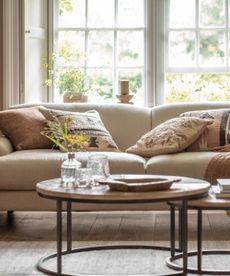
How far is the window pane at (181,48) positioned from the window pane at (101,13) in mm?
565

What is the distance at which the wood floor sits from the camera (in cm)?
462

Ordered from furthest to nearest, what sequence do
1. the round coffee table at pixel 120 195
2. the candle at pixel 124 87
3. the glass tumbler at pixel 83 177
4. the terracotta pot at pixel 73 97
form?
the terracotta pot at pixel 73 97 → the candle at pixel 124 87 → the glass tumbler at pixel 83 177 → the round coffee table at pixel 120 195

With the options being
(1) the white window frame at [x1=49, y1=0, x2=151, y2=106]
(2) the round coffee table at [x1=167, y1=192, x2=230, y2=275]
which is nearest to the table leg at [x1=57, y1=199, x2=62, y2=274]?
(2) the round coffee table at [x1=167, y1=192, x2=230, y2=275]

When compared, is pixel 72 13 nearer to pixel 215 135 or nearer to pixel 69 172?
pixel 215 135

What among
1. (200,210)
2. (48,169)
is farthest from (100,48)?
(200,210)

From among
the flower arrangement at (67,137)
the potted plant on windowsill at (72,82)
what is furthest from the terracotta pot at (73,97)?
the flower arrangement at (67,137)

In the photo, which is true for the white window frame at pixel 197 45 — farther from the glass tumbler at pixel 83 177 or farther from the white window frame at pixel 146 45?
the glass tumbler at pixel 83 177

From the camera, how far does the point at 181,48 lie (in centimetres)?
664

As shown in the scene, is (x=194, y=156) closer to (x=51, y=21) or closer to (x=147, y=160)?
(x=147, y=160)

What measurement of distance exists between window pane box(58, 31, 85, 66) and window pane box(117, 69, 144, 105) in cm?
38

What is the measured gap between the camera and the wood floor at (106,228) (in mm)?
4621

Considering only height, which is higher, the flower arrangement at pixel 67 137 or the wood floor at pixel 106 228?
the flower arrangement at pixel 67 137

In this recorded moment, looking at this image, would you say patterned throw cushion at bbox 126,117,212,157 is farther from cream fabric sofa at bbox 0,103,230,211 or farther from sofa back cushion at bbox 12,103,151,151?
sofa back cushion at bbox 12,103,151,151

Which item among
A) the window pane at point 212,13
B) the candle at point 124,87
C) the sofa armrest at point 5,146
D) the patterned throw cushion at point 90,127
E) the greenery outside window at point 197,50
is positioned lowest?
the sofa armrest at point 5,146
